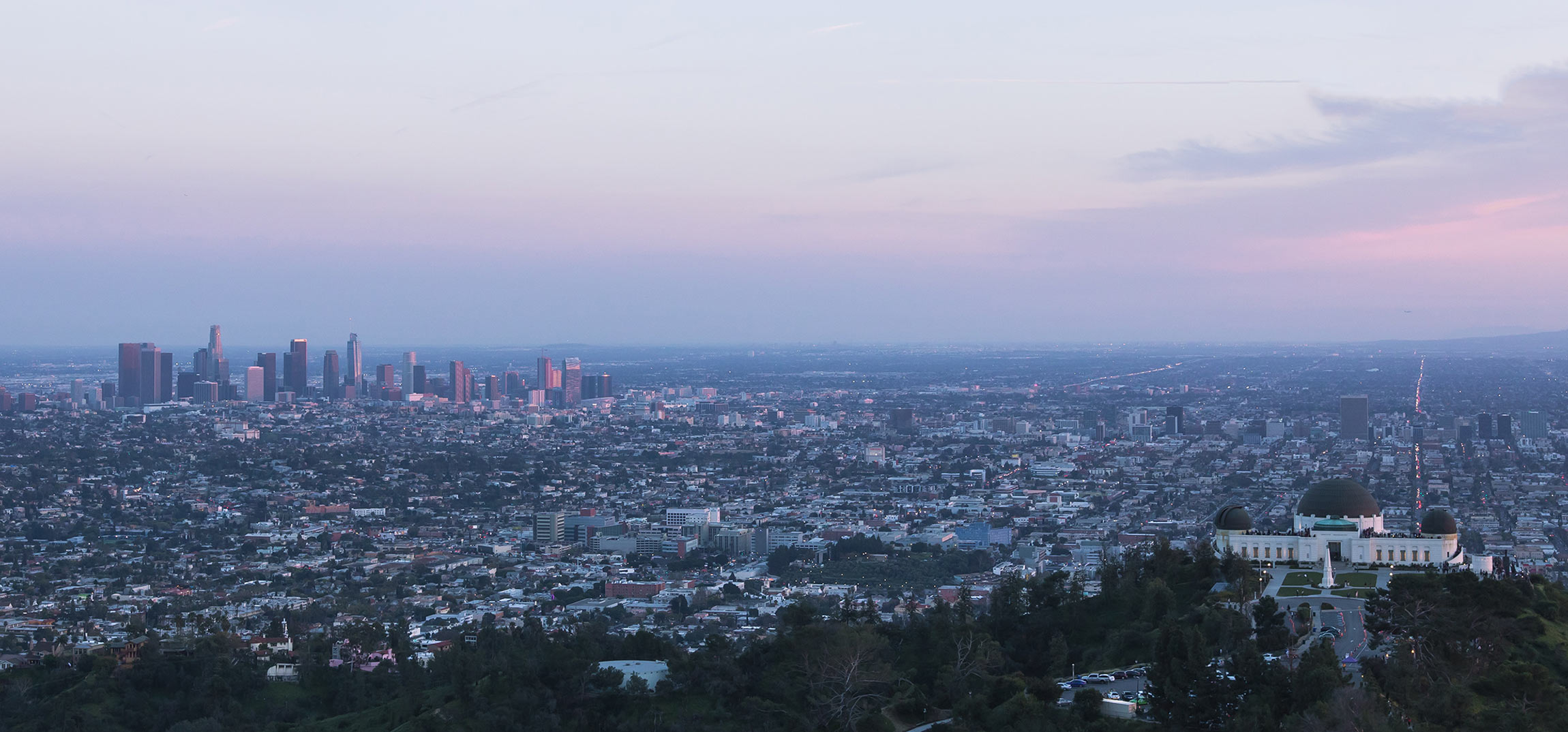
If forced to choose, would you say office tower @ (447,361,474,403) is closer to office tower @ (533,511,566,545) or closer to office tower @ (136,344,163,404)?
office tower @ (136,344,163,404)

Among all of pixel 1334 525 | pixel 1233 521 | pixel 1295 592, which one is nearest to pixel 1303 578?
pixel 1295 592

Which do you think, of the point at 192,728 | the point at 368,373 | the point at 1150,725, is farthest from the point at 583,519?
the point at 368,373

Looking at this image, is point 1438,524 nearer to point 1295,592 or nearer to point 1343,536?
point 1343,536

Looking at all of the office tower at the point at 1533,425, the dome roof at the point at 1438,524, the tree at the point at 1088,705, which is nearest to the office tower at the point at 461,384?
the office tower at the point at 1533,425

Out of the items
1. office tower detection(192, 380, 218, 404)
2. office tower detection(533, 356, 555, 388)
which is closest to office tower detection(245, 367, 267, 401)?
office tower detection(192, 380, 218, 404)

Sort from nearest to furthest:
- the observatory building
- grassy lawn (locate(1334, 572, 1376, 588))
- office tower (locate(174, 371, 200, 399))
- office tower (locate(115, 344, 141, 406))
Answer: grassy lawn (locate(1334, 572, 1376, 588)) → the observatory building → office tower (locate(115, 344, 141, 406)) → office tower (locate(174, 371, 200, 399))

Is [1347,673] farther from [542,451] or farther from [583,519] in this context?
[542,451]
